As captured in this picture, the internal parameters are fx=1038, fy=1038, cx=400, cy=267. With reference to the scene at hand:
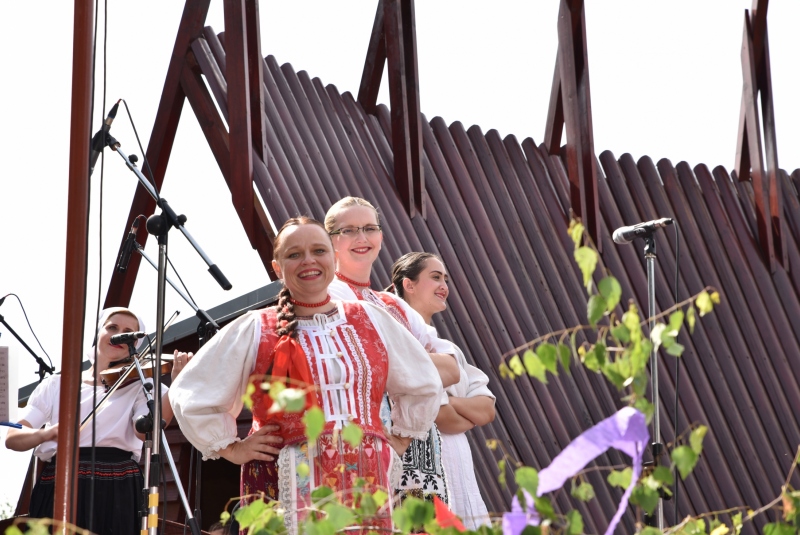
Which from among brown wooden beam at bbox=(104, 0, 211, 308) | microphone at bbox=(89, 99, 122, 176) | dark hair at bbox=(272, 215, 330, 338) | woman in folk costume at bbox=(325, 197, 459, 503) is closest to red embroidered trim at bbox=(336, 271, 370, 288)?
woman in folk costume at bbox=(325, 197, 459, 503)

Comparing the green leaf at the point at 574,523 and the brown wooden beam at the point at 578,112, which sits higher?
the brown wooden beam at the point at 578,112

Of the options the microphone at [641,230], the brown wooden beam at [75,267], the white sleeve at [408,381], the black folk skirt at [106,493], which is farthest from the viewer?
the microphone at [641,230]

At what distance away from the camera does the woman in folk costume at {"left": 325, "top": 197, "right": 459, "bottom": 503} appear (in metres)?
2.71

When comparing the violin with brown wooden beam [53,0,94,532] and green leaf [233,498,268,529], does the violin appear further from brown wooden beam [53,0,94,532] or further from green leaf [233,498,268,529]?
green leaf [233,498,268,529]

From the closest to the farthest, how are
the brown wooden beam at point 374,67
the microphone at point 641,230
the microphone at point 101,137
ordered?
the microphone at point 101,137 < the microphone at point 641,230 < the brown wooden beam at point 374,67

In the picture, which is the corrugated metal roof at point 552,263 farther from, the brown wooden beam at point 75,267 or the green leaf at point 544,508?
the green leaf at point 544,508

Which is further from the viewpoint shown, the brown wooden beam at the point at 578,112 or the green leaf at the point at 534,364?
the brown wooden beam at the point at 578,112

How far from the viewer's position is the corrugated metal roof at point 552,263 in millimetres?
5426

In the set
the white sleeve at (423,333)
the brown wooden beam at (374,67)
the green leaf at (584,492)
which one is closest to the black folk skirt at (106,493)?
the white sleeve at (423,333)

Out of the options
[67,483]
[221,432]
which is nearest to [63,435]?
[67,483]

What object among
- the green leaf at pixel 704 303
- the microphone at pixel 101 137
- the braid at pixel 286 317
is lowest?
the green leaf at pixel 704 303

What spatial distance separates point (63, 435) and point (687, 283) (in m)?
5.14

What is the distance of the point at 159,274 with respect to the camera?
10.6 ft

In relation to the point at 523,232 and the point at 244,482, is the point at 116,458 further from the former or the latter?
the point at 523,232
